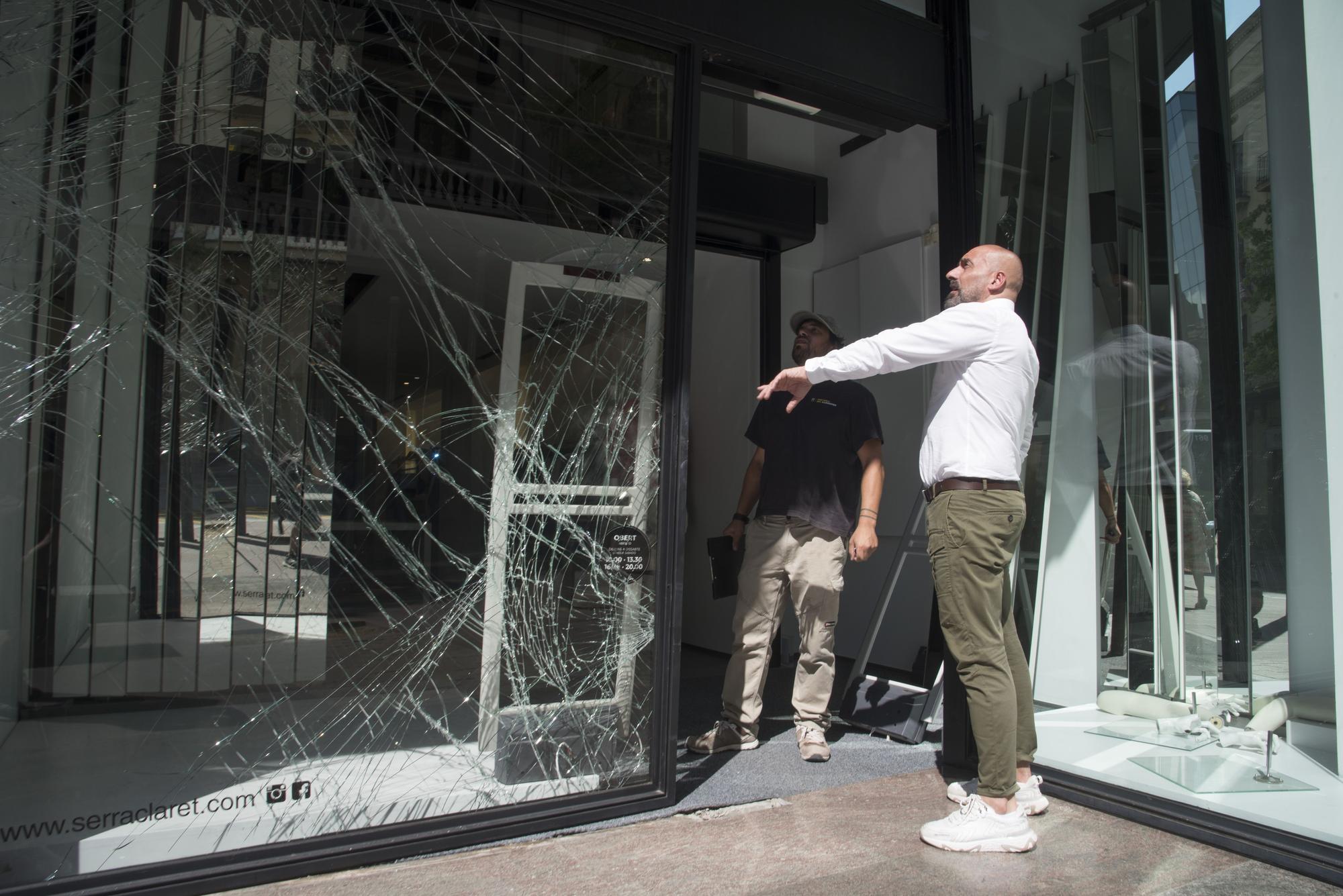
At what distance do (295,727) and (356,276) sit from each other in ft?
3.90

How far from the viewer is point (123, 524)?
2.04 metres

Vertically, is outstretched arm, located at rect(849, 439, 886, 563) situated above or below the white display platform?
above

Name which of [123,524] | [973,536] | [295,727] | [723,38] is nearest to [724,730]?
[973,536]

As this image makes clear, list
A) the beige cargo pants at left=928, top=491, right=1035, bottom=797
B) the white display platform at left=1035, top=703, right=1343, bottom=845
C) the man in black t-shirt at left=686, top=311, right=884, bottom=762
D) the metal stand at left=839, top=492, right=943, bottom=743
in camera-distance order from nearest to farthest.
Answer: the white display platform at left=1035, top=703, right=1343, bottom=845, the beige cargo pants at left=928, top=491, right=1035, bottom=797, the man in black t-shirt at left=686, top=311, right=884, bottom=762, the metal stand at left=839, top=492, right=943, bottom=743

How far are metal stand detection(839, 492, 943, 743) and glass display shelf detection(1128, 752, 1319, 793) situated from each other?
89cm

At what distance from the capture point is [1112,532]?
3076 millimetres

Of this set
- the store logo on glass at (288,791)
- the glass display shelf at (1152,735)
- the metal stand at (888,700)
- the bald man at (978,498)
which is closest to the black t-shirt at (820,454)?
the metal stand at (888,700)

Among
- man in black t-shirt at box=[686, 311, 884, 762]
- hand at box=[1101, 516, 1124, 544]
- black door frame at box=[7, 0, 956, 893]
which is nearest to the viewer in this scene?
black door frame at box=[7, 0, 956, 893]

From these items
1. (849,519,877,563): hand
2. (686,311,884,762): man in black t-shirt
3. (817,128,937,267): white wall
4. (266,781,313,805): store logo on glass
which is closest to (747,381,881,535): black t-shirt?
(686,311,884,762): man in black t-shirt

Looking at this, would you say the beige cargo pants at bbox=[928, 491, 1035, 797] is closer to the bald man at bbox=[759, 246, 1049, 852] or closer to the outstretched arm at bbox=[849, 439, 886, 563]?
the bald man at bbox=[759, 246, 1049, 852]

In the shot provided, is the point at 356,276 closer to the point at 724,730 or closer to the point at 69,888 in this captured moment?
the point at 69,888

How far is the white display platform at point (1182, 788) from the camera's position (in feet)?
7.56

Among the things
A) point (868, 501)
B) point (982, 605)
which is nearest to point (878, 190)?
point (868, 501)

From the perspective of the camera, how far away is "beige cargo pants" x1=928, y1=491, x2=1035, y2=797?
7.89ft
